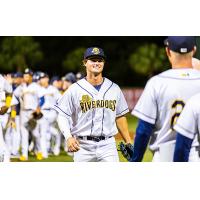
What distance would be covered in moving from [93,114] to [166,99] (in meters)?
1.56

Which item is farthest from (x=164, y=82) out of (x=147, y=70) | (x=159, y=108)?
(x=147, y=70)

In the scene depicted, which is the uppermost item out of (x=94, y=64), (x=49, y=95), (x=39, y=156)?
(x=94, y=64)

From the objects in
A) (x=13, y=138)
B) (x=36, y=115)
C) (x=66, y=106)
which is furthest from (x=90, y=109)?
(x=36, y=115)

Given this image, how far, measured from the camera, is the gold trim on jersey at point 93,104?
273 inches

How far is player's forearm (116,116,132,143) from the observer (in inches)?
271

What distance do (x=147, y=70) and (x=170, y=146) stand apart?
78.7 ft

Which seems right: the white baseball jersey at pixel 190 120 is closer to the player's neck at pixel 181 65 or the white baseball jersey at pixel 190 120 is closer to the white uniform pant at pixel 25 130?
the player's neck at pixel 181 65

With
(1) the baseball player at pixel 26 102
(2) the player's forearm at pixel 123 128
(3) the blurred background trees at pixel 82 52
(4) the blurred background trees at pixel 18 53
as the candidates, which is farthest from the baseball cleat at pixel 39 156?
(3) the blurred background trees at pixel 82 52

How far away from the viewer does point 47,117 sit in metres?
11.8

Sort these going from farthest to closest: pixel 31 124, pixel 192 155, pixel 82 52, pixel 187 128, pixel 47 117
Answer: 1. pixel 82 52
2. pixel 47 117
3. pixel 31 124
4. pixel 192 155
5. pixel 187 128

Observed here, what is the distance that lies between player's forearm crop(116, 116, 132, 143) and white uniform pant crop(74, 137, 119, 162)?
124 mm

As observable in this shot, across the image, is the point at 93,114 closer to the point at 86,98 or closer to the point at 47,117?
the point at 86,98

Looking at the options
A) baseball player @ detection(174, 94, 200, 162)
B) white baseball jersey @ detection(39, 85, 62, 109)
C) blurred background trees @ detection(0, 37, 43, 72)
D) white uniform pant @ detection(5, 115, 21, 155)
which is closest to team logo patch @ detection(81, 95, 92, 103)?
baseball player @ detection(174, 94, 200, 162)

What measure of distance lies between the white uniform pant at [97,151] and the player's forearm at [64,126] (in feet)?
0.96
